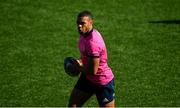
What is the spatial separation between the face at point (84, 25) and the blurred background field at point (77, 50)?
2737mm

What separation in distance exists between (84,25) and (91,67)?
676 millimetres

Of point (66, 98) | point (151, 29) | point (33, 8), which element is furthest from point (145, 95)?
point (33, 8)

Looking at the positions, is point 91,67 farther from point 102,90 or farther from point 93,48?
point 102,90

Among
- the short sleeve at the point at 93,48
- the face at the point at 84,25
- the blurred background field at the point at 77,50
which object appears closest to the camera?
the short sleeve at the point at 93,48

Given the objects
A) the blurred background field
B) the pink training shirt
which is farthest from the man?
the blurred background field

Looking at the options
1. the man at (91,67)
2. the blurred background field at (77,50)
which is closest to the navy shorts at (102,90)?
the man at (91,67)

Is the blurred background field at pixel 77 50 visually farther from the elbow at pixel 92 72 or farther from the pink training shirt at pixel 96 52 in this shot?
the elbow at pixel 92 72

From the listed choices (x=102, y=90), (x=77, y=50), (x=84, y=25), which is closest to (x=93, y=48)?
(x=84, y=25)

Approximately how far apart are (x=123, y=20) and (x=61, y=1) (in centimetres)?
349

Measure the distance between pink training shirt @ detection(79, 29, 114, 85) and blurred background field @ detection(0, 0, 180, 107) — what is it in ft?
7.19

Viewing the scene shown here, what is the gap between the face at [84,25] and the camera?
6.96m

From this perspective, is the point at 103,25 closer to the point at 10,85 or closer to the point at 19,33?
the point at 19,33

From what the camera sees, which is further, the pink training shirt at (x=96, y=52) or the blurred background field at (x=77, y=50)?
the blurred background field at (x=77, y=50)

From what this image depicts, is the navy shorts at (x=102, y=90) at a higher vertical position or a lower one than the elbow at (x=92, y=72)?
lower
